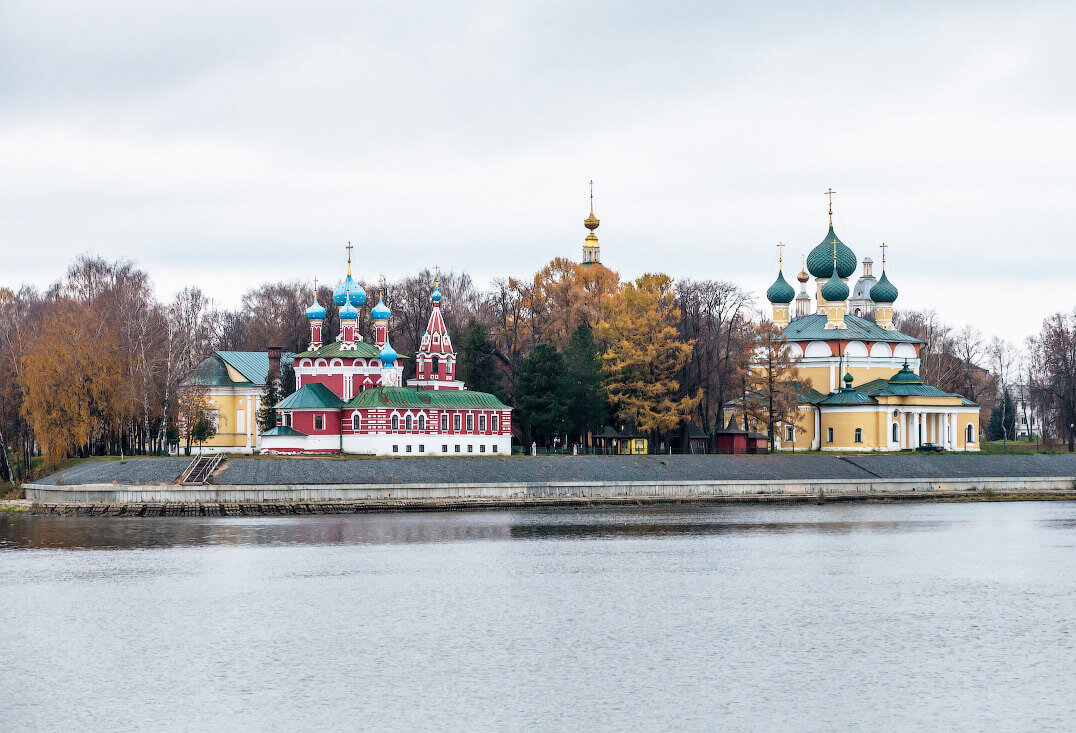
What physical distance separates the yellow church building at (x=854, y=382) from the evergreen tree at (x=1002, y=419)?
65.7 ft

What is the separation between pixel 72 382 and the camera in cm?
5419

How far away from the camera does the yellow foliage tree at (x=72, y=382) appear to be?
176 ft

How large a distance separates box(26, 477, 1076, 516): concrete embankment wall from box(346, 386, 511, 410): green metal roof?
863cm

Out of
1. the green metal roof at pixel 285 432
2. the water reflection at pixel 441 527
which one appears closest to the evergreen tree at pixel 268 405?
the green metal roof at pixel 285 432

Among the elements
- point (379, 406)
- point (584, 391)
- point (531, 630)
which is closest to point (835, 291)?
point (584, 391)

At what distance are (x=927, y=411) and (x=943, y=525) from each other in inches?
1047

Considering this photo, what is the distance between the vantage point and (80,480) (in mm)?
52188

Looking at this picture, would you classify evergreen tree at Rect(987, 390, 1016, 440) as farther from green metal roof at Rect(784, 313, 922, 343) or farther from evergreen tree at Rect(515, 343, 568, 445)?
evergreen tree at Rect(515, 343, 568, 445)

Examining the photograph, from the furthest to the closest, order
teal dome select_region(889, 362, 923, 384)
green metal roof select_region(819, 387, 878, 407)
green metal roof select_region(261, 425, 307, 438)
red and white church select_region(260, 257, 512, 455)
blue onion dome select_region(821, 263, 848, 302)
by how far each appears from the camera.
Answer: blue onion dome select_region(821, 263, 848, 302)
teal dome select_region(889, 362, 923, 384)
green metal roof select_region(819, 387, 878, 407)
red and white church select_region(260, 257, 512, 455)
green metal roof select_region(261, 425, 307, 438)

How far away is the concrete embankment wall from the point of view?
1928 inches

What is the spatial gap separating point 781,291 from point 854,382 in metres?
7.89

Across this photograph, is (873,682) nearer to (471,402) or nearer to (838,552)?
(838,552)

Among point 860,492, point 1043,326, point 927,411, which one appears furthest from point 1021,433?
point 860,492

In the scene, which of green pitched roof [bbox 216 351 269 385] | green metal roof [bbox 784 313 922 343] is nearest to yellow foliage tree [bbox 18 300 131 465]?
Answer: green pitched roof [bbox 216 351 269 385]
